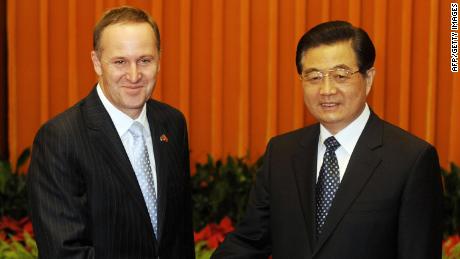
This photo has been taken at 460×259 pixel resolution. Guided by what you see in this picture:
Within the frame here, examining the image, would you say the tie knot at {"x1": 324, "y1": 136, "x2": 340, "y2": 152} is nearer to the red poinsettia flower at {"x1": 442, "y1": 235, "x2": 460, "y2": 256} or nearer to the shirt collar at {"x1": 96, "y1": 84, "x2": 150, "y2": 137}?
the shirt collar at {"x1": 96, "y1": 84, "x2": 150, "y2": 137}

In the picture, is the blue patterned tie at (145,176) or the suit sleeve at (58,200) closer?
the suit sleeve at (58,200)

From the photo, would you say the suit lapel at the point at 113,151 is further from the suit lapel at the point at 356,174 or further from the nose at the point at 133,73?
the suit lapel at the point at 356,174

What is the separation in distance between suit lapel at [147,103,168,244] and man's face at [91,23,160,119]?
0.16m

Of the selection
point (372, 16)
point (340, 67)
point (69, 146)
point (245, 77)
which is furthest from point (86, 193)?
point (372, 16)

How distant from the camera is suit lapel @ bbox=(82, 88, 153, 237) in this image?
232 centimetres

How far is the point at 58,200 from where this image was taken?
2.24 meters

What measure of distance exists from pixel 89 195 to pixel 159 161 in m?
0.27

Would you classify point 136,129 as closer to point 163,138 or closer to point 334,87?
point 163,138

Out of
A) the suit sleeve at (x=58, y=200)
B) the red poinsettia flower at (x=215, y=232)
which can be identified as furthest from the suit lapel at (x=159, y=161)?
the red poinsettia flower at (x=215, y=232)

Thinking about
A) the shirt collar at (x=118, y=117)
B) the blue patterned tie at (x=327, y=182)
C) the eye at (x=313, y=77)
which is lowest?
the blue patterned tie at (x=327, y=182)

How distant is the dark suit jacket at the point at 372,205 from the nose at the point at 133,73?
59 centimetres

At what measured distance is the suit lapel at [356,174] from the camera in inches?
90.4

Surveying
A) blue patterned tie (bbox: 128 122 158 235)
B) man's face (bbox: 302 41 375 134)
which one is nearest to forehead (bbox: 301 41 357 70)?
man's face (bbox: 302 41 375 134)

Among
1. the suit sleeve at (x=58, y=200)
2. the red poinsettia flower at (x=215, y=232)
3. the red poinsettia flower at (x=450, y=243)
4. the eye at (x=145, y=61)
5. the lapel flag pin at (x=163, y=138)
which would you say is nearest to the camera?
the suit sleeve at (x=58, y=200)
